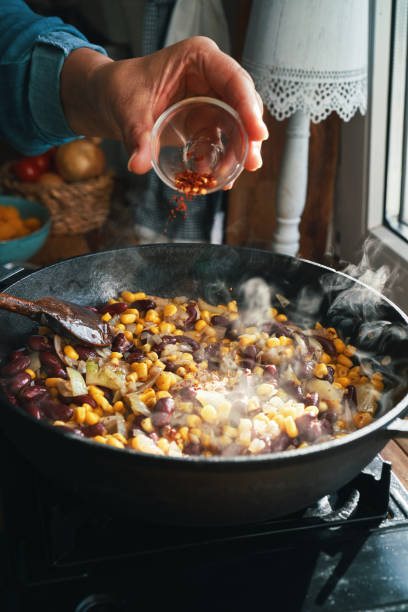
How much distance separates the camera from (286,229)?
108 inches

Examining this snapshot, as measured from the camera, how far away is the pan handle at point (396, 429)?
1.00 m

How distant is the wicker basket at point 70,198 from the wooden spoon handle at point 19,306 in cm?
188

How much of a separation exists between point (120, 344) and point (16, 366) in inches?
11.8

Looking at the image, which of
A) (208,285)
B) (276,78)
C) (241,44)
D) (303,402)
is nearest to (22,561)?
(303,402)

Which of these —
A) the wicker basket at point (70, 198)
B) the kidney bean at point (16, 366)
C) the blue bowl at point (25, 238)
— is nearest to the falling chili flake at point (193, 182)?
the kidney bean at point (16, 366)

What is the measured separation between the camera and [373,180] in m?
2.60

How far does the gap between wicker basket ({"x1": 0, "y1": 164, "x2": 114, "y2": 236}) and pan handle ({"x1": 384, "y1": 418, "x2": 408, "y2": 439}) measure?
2500 millimetres

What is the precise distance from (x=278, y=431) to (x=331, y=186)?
1.94m

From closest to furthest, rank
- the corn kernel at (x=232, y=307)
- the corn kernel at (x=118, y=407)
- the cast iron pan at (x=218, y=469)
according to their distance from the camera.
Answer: the cast iron pan at (x=218, y=469), the corn kernel at (x=118, y=407), the corn kernel at (x=232, y=307)

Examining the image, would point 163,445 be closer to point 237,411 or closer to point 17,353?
point 237,411

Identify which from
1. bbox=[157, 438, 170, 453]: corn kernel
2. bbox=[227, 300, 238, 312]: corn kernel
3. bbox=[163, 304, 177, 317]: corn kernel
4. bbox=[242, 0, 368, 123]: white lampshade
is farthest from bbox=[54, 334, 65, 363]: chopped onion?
bbox=[242, 0, 368, 123]: white lampshade

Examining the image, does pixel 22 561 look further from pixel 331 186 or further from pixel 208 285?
pixel 331 186

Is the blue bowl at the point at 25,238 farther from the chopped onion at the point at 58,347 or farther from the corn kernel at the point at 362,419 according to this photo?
the corn kernel at the point at 362,419

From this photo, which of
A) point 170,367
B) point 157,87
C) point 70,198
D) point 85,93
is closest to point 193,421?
point 170,367
